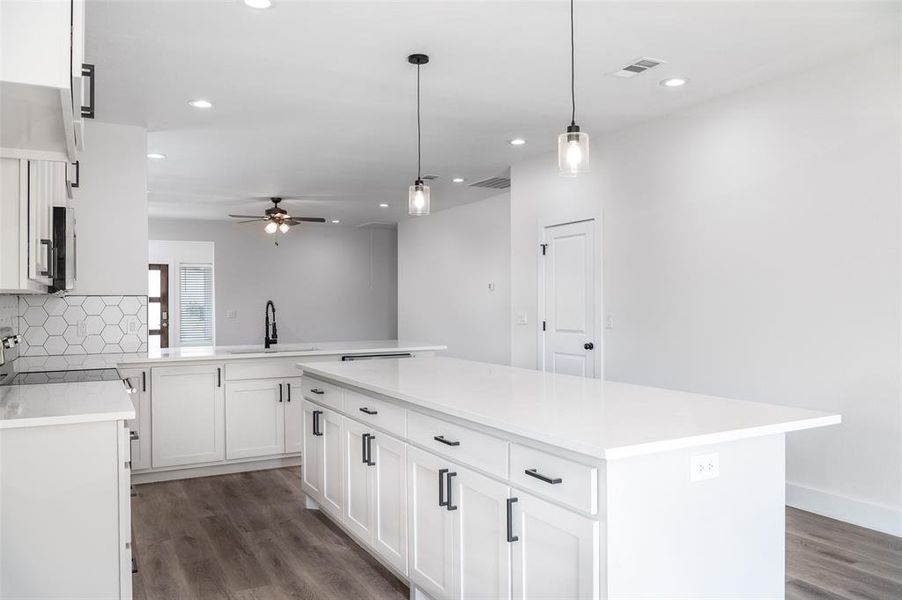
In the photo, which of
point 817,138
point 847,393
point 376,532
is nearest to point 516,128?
point 817,138

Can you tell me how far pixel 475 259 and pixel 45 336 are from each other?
4.97 metres

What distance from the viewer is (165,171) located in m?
6.26

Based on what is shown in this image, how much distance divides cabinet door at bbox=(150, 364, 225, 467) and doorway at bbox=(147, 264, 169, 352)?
5.37 metres

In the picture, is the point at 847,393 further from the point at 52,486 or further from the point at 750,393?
the point at 52,486

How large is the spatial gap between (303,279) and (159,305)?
7.02 ft

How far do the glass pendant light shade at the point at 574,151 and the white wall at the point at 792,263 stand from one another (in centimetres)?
188

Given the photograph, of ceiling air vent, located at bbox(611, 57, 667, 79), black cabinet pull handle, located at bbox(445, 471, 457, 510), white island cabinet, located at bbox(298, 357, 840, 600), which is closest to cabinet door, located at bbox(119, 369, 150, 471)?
white island cabinet, located at bbox(298, 357, 840, 600)

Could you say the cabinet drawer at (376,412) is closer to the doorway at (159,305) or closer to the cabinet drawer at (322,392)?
the cabinet drawer at (322,392)

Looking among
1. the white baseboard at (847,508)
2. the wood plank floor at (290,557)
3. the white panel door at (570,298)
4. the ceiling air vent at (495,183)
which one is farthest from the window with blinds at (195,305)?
the white baseboard at (847,508)

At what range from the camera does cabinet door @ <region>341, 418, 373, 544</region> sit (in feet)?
9.70

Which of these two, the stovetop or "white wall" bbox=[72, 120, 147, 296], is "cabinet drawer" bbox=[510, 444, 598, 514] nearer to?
the stovetop

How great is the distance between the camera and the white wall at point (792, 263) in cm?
338

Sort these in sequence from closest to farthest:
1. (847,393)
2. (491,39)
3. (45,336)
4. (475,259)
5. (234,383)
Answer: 1. (491,39)
2. (847,393)
3. (45,336)
4. (234,383)
5. (475,259)

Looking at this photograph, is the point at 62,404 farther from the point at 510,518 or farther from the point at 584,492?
the point at 584,492
